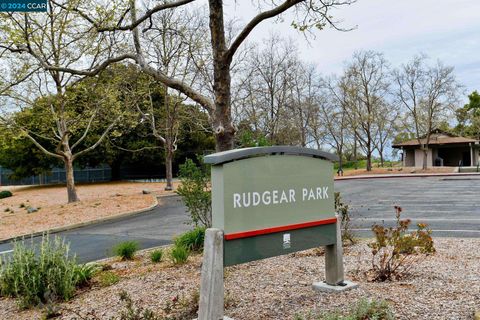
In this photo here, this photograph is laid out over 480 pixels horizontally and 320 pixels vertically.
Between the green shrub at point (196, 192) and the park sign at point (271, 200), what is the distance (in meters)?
3.27

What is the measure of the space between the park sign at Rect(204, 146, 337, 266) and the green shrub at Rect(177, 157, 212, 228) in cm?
327

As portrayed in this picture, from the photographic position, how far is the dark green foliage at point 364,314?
335cm

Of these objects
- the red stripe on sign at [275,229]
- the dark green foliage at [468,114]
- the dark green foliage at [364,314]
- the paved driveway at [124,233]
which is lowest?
the paved driveway at [124,233]

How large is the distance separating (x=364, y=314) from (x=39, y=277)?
3.92 meters

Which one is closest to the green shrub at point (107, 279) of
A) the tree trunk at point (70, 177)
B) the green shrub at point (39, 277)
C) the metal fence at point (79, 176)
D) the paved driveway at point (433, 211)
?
the green shrub at point (39, 277)

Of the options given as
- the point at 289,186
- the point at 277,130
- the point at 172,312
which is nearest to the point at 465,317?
the point at 289,186

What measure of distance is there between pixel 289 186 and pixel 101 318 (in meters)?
2.30

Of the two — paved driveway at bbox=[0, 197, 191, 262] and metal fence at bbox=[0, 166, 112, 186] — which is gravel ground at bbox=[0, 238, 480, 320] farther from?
metal fence at bbox=[0, 166, 112, 186]

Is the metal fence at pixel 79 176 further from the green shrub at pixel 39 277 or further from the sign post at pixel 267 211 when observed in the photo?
the sign post at pixel 267 211

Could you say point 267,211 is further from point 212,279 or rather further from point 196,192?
point 196,192

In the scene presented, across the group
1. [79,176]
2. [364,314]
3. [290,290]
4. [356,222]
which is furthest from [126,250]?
[79,176]

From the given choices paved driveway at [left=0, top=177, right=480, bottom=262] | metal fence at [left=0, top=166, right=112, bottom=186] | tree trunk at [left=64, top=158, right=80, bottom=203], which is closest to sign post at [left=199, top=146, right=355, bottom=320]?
paved driveway at [left=0, top=177, right=480, bottom=262]

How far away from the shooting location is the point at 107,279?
230 inches

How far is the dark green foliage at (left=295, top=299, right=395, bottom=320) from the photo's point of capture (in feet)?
11.0
